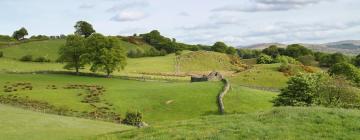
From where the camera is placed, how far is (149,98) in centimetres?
7638

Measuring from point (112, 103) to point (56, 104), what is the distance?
28.0 ft

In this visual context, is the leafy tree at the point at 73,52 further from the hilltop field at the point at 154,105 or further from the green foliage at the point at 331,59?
the green foliage at the point at 331,59

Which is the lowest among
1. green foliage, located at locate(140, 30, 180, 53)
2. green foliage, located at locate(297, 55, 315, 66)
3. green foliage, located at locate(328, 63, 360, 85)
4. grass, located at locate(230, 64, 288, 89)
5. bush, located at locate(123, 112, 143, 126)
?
bush, located at locate(123, 112, 143, 126)

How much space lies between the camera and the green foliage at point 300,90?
5850cm

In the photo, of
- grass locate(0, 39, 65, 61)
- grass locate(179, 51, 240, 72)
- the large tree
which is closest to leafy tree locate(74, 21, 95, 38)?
grass locate(0, 39, 65, 61)

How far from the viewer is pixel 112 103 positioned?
73375mm

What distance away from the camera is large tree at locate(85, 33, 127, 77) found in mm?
102062

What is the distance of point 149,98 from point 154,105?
4.10 m

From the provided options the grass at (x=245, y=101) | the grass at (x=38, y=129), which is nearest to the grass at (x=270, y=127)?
the grass at (x=38, y=129)

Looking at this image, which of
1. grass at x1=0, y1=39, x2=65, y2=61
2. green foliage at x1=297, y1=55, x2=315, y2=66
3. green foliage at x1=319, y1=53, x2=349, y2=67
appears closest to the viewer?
grass at x1=0, y1=39, x2=65, y2=61

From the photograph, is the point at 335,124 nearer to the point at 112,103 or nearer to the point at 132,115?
the point at 132,115

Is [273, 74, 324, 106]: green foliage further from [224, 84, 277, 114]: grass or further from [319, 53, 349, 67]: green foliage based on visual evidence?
[319, 53, 349, 67]: green foliage

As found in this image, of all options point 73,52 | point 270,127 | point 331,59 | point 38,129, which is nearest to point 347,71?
point 331,59

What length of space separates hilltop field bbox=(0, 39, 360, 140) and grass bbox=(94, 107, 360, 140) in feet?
0.17
